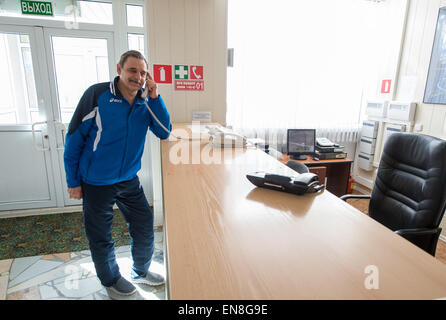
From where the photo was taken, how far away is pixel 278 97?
11.6 feet

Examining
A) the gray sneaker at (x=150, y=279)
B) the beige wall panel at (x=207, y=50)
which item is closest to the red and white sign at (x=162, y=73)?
the beige wall panel at (x=207, y=50)

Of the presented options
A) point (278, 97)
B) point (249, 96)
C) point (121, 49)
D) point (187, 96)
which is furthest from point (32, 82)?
point (278, 97)

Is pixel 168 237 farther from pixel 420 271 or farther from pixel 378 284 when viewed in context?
pixel 420 271

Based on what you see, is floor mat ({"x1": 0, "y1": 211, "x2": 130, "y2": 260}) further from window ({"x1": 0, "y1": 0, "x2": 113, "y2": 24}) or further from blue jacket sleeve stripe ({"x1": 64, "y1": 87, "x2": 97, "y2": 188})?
window ({"x1": 0, "y1": 0, "x2": 113, "y2": 24})

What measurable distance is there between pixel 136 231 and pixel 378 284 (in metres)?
1.73

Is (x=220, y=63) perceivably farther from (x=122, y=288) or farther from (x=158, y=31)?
(x=122, y=288)

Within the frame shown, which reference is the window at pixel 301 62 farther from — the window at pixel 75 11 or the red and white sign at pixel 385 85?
the window at pixel 75 11

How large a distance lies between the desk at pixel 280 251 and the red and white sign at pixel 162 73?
6.06 ft

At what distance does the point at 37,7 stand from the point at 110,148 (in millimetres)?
2223

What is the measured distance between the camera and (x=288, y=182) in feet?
3.58

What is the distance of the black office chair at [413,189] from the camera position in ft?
4.77

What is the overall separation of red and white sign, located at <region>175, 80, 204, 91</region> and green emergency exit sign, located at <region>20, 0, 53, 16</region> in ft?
5.06

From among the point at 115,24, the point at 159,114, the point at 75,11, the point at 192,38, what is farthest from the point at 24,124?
the point at 159,114

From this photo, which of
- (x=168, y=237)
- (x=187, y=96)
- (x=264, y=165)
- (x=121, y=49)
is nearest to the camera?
(x=168, y=237)
